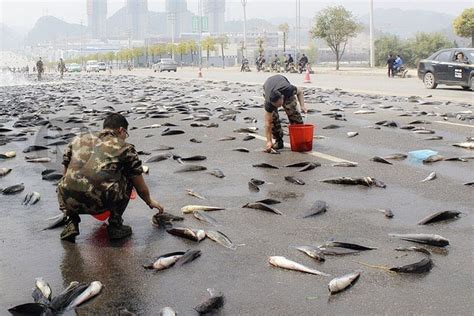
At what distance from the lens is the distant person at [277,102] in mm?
9968

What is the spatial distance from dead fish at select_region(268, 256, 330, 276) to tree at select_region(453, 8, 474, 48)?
45.4m

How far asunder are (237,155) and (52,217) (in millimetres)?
4430

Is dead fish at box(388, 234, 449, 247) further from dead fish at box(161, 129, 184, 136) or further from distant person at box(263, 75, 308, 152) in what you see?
dead fish at box(161, 129, 184, 136)

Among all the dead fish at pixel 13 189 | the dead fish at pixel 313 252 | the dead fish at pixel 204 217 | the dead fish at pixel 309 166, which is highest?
the dead fish at pixel 309 166

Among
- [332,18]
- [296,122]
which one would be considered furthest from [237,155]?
[332,18]

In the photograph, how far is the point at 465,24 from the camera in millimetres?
45438

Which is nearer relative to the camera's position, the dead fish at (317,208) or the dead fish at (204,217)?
the dead fish at (204,217)

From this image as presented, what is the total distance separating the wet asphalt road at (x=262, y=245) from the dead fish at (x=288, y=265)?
0.07 meters

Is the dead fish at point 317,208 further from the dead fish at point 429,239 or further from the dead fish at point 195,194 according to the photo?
the dead fish at point 195,194

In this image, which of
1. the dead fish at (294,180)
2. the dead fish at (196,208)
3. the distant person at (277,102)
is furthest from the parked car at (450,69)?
the dead fish at (196,208)

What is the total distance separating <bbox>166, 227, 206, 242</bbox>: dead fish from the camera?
5598 millimetres

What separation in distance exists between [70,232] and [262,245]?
1.91 metres

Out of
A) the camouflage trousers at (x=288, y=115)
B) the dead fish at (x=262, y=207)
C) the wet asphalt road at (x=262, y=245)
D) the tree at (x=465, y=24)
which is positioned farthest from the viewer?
the tree at (x=465, y=24)

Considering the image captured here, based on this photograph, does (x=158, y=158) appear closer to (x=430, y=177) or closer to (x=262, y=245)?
(x=430, y=177)
